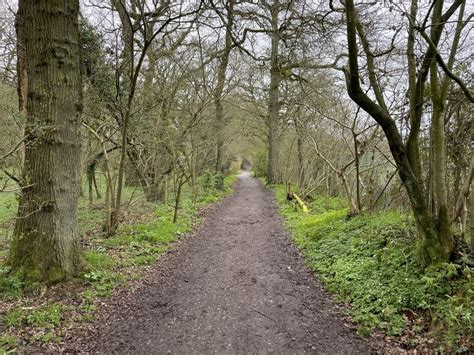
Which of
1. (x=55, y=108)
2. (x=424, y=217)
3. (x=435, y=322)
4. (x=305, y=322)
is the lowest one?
(x=305, y=322)

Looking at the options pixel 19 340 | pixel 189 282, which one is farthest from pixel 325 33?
pixel 19 340

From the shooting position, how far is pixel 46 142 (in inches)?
162

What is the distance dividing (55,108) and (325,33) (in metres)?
4.52

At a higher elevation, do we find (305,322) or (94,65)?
(94,65)

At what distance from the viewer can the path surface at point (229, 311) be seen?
10.9ft

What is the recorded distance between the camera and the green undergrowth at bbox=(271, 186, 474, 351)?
10.6ft

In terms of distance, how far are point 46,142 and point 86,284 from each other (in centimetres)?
204

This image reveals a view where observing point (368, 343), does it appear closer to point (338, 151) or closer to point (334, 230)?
point (334, 230)

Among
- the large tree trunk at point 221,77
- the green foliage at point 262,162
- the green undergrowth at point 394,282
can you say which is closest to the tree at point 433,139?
the green undergrowth at point 394,282

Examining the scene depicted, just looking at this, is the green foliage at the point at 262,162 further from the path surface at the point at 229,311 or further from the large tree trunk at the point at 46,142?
the large tree trunk at the point at 46,142

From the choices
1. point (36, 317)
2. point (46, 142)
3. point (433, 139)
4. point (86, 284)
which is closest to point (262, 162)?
point (433, 139)

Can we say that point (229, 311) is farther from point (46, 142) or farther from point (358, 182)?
point (358, 182)

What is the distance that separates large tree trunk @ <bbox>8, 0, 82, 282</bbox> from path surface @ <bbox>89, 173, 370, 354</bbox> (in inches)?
50.7

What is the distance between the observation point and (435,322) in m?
3.31
